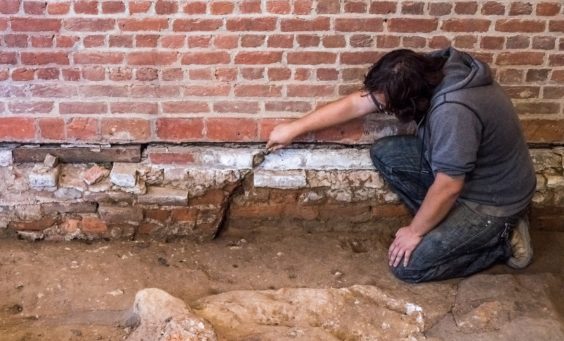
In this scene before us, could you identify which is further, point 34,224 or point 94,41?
point 34,224

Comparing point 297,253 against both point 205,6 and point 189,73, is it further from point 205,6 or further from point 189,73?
point 205,6

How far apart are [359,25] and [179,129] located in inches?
39.6

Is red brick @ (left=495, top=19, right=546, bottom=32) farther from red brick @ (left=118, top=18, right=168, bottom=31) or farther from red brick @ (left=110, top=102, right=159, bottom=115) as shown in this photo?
red brick @ (left=110, top=102, right=159, bottom=115)

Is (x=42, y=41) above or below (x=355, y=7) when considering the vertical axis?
below

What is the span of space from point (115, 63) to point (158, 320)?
1284mm

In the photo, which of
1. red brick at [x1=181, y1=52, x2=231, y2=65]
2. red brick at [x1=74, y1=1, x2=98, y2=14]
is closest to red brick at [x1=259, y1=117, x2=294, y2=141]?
red brick at [x1=181, y1=52, x2=231, y2=65]

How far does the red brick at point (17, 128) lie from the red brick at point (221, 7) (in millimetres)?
1043

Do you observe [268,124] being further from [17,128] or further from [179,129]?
[17,128]

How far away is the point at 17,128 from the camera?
11.0ft

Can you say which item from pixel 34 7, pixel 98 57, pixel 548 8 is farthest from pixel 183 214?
pixel 548 8

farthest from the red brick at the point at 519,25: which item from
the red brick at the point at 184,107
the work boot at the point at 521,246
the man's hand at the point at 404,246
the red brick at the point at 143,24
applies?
the red brick at the point at 143,24

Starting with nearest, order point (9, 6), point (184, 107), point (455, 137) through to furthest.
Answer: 1. point (455, 137)
2. point (9, 6)
3. point (184, 107)

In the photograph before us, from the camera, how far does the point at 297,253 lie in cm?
346

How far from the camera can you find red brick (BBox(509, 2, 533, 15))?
127 inches
